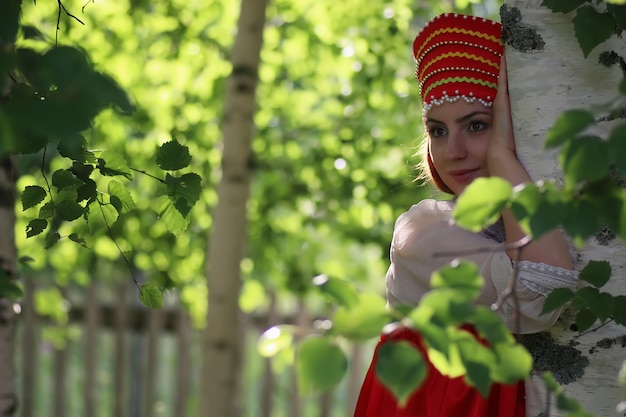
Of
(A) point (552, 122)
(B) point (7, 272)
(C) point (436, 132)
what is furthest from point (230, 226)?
(A) point (552, 122)

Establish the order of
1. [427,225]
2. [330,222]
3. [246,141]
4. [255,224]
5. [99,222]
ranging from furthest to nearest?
[255,224] < [330,222] < [246,141] < [427,225] < [99,222]

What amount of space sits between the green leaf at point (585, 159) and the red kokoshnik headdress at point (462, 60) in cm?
85

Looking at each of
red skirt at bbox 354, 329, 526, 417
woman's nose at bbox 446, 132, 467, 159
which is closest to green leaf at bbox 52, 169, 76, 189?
red skirt at bbox 354, 329, 526, 417

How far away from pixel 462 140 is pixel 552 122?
0.83ft

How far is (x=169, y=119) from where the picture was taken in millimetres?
4848

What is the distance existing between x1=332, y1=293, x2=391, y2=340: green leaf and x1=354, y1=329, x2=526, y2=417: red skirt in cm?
73

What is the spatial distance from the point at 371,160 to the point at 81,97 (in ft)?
11.5

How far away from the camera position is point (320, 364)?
812 millimetres

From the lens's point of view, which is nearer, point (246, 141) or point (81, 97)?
point (81, 97)

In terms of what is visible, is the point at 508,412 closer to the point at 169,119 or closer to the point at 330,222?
the point at 330,222

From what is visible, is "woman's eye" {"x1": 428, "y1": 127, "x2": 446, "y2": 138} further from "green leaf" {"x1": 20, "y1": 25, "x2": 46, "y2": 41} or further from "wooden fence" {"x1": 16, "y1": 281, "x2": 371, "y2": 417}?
"wooden fence" {"x1": 16, "y1": 281, "x2": 371, "y2": 417}

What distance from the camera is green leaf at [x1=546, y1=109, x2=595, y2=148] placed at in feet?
2.90

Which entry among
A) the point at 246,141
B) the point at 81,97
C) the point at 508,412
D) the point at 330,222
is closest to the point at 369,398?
the point at 508,412

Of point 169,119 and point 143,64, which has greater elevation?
point 143,64
